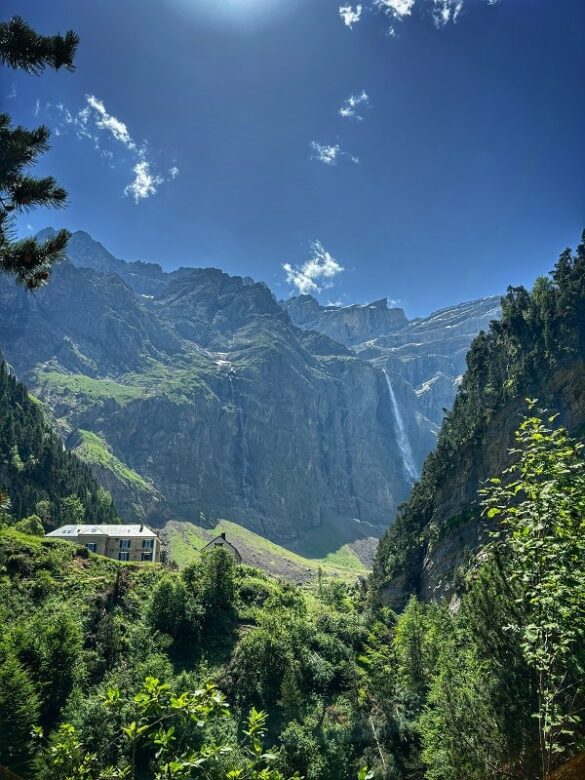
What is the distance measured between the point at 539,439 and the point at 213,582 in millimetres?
59006

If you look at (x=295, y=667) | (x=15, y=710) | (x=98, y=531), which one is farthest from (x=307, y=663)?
(x=98, y=531)

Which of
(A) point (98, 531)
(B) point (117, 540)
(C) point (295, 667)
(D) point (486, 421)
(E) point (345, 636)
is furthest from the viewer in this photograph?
(B) point (117, 540)

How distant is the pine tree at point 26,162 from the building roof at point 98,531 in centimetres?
10236

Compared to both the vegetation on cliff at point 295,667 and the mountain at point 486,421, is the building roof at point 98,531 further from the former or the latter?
the mountain at point 486,421

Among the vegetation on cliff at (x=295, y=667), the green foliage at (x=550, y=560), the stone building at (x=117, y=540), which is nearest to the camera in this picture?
the green foliage at (x=550, y=560)

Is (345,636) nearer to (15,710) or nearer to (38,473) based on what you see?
(15,710)

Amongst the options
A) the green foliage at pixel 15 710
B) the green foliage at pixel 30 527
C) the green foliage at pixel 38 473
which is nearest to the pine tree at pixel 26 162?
the green foliage at pixel 15 710

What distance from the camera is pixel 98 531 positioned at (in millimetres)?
107750

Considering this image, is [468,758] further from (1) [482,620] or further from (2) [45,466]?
(2) [45,466]

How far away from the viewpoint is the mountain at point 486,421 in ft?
256

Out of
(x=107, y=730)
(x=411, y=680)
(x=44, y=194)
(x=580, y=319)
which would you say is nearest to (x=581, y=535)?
(x=44, y=194)

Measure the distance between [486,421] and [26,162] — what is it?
89324 mm

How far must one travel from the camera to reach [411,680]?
152 feet

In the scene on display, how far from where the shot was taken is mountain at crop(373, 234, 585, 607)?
7806 centimetres
